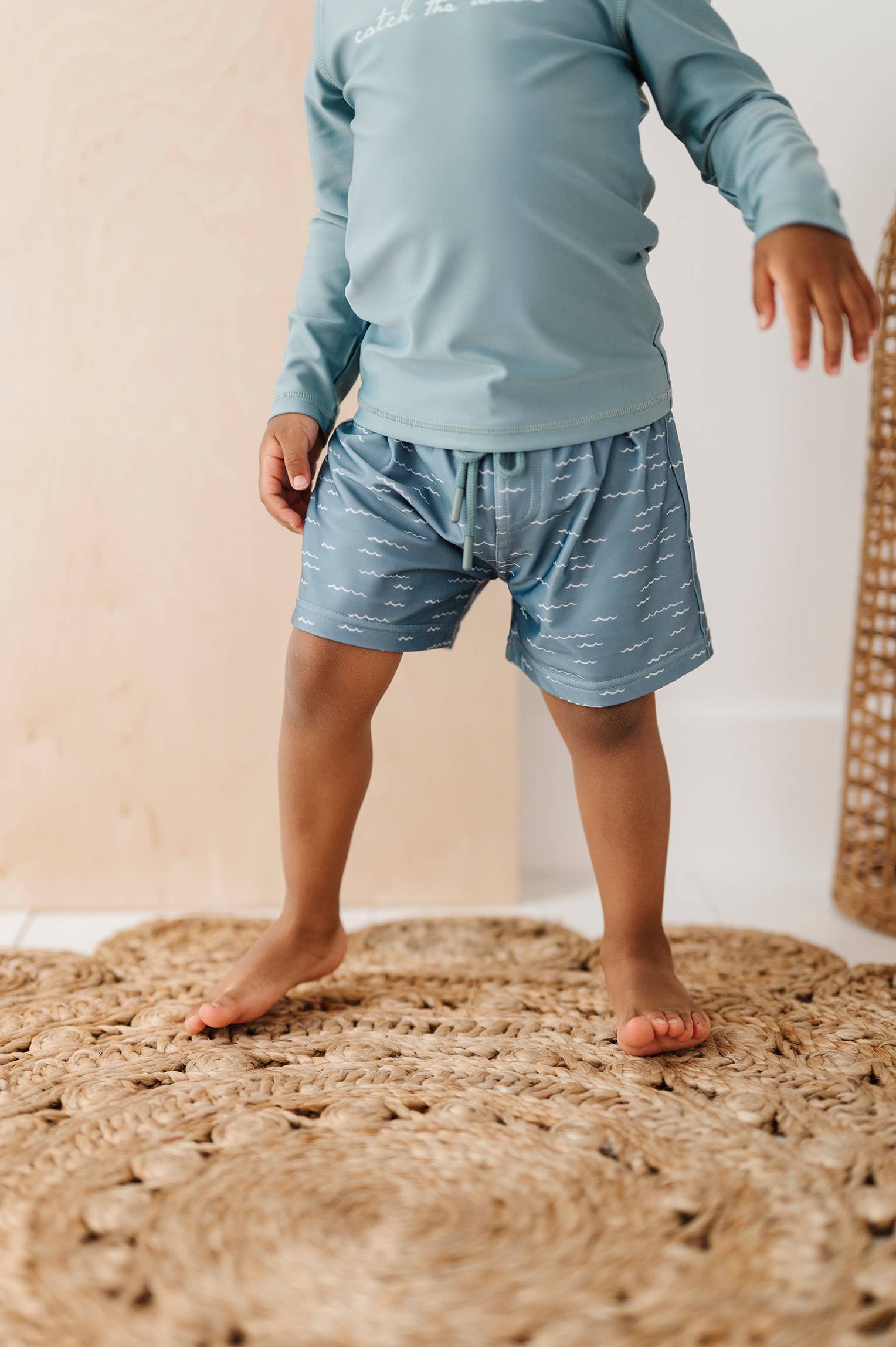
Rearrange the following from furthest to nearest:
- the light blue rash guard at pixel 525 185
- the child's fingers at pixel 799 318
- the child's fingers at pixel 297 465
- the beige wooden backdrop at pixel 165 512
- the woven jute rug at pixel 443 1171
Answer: the beige wooden backdrop at pixel 165 512
the child's fingers at pixel 297 465
the light blue rash guard at pixel 525 185
the child's fingers at pixel 799 318
the woven jute rug at pixel 443 1171

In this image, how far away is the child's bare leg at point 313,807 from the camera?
880 millimetres

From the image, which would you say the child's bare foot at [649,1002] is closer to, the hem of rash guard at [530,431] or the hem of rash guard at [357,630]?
the hem of rash guard at [357,630]

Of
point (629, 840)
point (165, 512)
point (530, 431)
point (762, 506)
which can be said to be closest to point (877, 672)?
point (762, 506)

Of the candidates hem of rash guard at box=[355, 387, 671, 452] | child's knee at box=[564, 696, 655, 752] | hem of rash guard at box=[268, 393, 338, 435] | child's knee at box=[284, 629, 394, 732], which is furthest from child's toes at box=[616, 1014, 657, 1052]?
hem of rash guard at box=[268, 393, 338, 435]

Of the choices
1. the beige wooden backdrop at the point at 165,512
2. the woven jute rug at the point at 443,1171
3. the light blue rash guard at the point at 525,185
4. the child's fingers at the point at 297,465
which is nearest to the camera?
the woven jute rug at the point at 443,1171

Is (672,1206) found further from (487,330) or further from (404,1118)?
(487,330)

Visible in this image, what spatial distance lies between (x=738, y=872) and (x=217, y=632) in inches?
27.0

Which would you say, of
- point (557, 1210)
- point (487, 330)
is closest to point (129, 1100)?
point (557, 1210)

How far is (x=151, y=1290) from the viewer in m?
0.57

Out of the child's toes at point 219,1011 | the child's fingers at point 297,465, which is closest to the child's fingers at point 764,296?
the child's fingers at point 297,465

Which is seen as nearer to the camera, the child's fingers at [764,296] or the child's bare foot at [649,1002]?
the child's fingers at [764,296]

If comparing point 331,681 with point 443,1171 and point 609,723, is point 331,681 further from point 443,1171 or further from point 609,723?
point 443,1171

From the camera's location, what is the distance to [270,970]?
908mm

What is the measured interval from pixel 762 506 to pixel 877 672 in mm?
247
